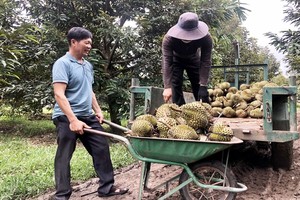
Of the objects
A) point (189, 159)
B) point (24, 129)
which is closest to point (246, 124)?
point (189, 159)

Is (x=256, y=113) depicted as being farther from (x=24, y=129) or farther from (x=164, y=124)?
(x=24, y=129)

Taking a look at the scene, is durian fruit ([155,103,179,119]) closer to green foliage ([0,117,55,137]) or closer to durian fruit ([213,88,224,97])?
durian fruit ([213,88,224,97])

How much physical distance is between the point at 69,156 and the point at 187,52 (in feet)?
6.41

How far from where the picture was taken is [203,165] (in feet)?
8.86

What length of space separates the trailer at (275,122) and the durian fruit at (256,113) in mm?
75

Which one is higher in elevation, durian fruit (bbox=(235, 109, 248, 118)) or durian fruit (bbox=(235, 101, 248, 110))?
durian fruit (bbox=(235, 101, 248, 110))

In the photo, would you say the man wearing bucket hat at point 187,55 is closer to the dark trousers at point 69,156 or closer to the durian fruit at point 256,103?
the durian fruit at point 256,103

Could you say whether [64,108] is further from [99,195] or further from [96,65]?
[96,65]

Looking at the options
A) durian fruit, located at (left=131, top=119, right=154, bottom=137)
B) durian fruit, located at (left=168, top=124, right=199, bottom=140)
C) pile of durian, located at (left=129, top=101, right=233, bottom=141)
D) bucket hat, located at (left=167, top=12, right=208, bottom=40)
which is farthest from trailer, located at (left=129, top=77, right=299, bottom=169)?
durian fruit, located at (left=131, top=119, right=154, bottom=137)

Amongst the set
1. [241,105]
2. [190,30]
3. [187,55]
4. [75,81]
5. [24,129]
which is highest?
[190,30]

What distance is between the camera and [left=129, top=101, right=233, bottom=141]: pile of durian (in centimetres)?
252

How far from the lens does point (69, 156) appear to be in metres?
3.11

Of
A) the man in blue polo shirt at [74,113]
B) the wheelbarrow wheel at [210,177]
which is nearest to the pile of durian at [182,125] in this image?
the wheelbarrow wheel at [210,177]

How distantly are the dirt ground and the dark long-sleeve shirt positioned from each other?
47.4 inches
